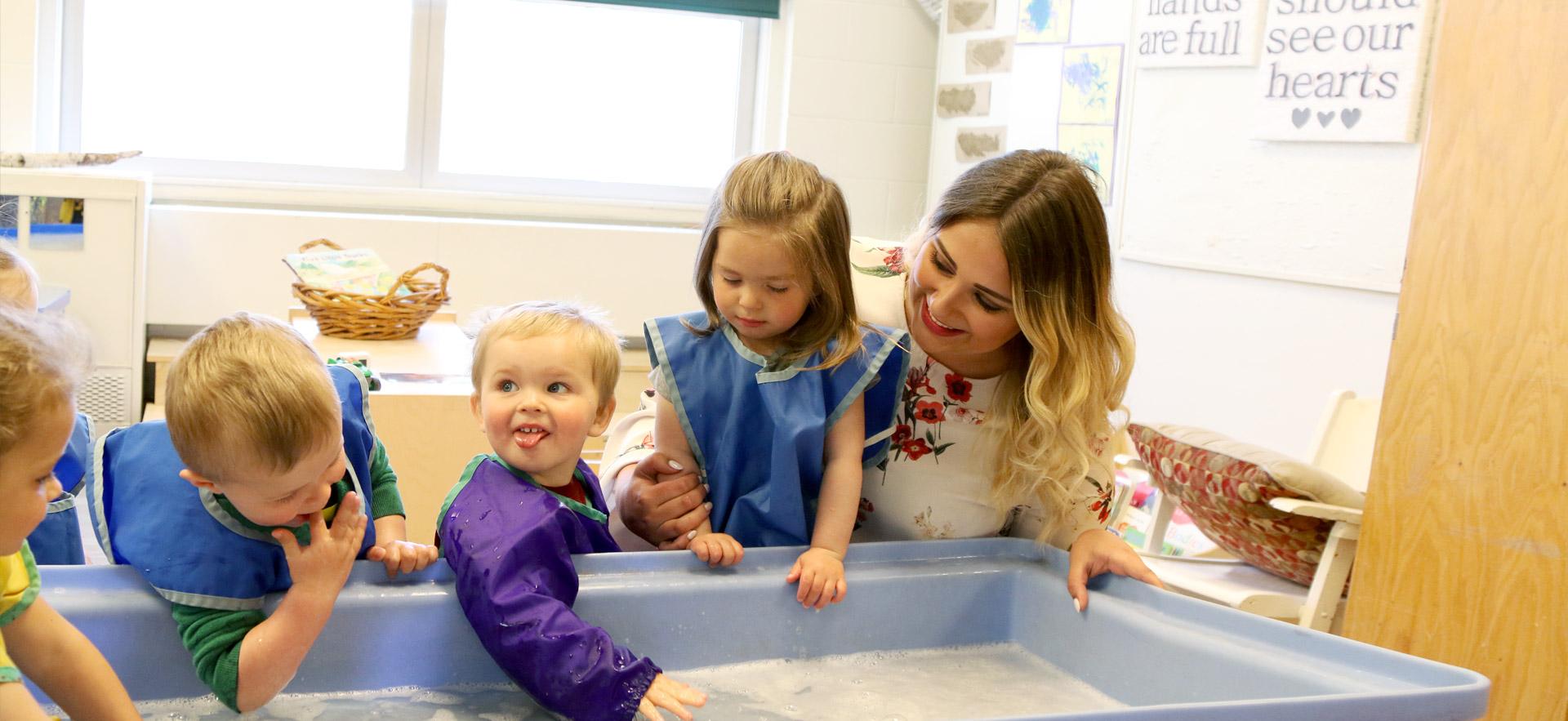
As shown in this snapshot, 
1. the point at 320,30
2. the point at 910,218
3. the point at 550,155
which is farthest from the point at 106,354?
the point at 910,218

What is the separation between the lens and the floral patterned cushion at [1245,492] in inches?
86.0

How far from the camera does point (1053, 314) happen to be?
1432mm

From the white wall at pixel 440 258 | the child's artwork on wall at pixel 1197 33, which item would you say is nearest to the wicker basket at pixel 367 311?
the white wall at pixel 440 258

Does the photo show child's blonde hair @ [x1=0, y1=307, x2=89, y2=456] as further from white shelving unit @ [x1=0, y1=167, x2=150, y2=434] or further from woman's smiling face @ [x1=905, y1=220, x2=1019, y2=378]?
white shelving unit @ [x1=0, y1=167, x2=150, y2=434]

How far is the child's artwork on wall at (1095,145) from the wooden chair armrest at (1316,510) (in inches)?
55.2

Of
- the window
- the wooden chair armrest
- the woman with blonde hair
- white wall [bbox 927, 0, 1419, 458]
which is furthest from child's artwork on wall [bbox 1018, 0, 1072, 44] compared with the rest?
the woman with blonde hair

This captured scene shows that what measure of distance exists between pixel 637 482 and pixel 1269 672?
2.33 feet

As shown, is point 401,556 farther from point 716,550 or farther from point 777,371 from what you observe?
point 777,371

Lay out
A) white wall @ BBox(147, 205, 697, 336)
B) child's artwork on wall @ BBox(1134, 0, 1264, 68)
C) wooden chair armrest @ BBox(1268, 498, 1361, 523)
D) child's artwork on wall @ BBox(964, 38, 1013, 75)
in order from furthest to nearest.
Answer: child's artwork on wall @ BBox(964, 38, 1013, 75) < white wall @ BBox(147, 205, 697, 336) < child's artwork on wall @ BBox(1134, 0, 1264, 68) < wooden chair armrest @ BBox(1268, 498, 1361, 523)

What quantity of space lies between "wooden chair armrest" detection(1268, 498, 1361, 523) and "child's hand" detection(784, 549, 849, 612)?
42.3 inches

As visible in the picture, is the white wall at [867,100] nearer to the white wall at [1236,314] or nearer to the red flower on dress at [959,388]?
the white wall at [1236,314]

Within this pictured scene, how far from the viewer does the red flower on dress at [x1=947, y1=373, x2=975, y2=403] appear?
5.15 ft

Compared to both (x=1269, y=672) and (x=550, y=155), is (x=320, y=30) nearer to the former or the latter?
(x=550, y=155)

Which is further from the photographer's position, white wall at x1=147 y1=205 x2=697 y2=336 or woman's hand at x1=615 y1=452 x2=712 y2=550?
white wall at x1=147 y1=205 x2=697 y2=336
